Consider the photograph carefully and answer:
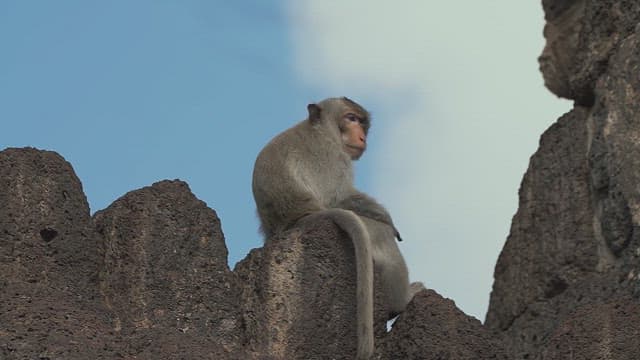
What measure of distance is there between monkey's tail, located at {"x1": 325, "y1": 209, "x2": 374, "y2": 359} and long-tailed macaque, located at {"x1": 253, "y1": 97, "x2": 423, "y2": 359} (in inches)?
6.7

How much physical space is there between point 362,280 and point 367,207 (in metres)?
1.85

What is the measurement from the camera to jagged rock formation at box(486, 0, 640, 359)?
10.6 m

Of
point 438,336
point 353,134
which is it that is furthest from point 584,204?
point 438,336

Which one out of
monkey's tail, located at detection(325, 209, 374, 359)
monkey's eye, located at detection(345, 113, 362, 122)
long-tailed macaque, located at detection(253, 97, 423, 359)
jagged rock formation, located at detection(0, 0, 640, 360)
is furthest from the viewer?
Result: monkey's eye, located at detection(345, 113, 362, 122)

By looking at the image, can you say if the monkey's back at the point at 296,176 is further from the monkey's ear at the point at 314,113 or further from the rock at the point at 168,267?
the rock at the point at 168,267

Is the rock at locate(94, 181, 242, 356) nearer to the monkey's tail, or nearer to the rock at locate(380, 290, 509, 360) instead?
the monkey's tail

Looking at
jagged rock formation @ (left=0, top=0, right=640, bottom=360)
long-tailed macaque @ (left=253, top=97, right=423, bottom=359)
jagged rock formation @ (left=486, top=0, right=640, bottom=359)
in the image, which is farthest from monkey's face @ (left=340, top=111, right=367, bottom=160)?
jagged rock formation @ (left=486, top=0, right=640, bottom=359)

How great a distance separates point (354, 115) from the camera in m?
11.8

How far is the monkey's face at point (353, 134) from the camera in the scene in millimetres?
11609

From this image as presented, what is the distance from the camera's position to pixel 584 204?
38.7ft

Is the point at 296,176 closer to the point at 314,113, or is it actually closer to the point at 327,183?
the point at 327,183

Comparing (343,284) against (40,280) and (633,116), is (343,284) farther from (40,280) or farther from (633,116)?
(633,116)

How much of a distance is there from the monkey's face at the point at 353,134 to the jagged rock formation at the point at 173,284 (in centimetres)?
233

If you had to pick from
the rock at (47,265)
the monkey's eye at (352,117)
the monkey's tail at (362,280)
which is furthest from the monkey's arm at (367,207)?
the rock at (47,265)
